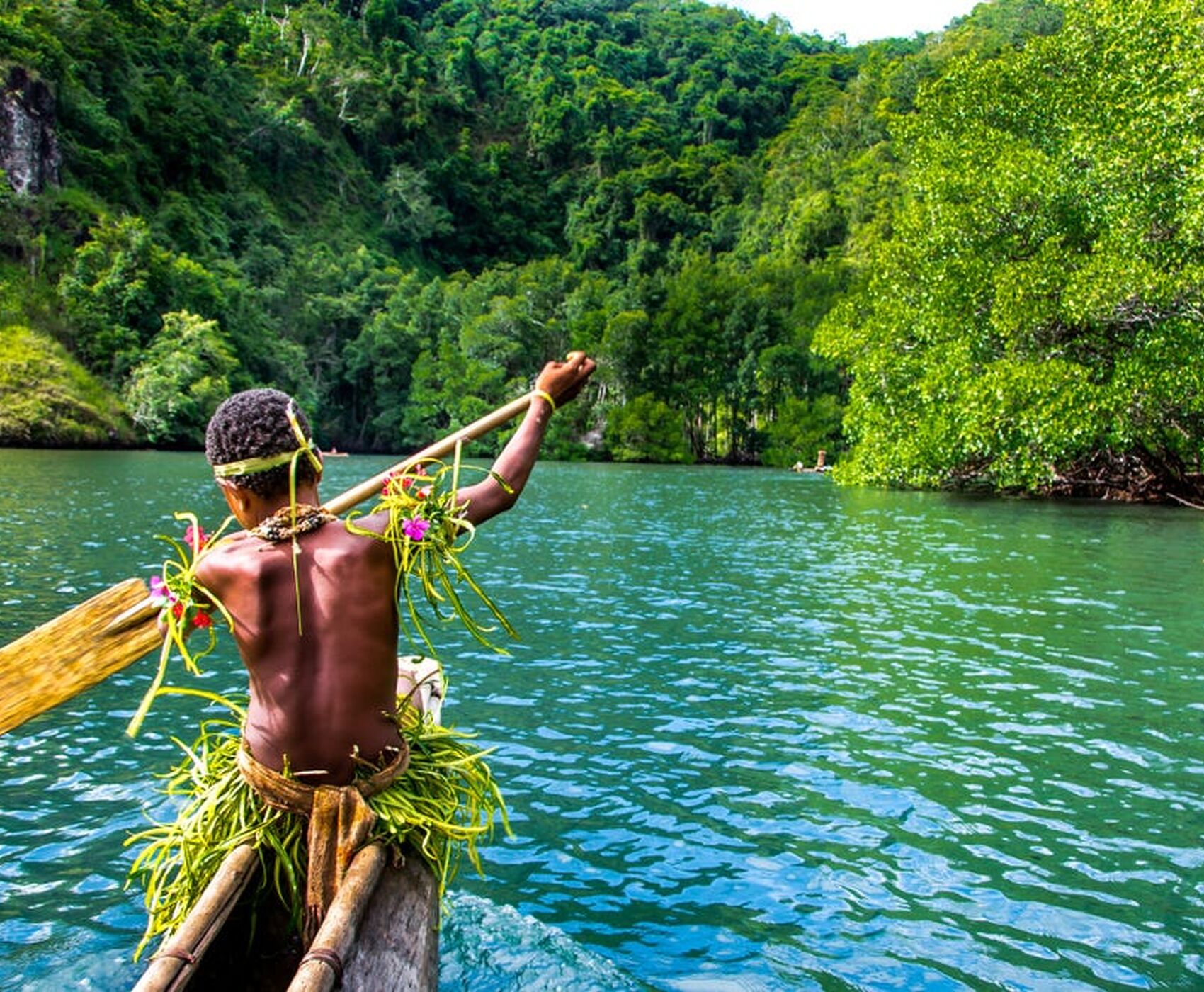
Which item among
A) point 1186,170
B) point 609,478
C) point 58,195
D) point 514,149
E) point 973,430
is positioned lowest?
point 609,478

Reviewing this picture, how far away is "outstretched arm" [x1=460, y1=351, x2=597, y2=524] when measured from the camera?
11.5ft

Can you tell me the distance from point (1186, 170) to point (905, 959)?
2396 cm

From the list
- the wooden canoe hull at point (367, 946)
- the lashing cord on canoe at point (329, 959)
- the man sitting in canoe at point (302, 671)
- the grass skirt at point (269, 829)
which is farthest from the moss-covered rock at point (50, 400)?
the lashing cord on canoe at point (329, 959)

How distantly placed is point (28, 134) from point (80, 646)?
6532cm

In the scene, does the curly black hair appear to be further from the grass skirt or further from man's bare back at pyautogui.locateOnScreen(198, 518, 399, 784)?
the grass skirt

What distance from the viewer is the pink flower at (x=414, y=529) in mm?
3205

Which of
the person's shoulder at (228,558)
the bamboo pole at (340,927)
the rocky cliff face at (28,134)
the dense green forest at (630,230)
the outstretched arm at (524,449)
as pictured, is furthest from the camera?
the rocky cliff face at (28,134)

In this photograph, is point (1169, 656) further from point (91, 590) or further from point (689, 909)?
point (91, 590)

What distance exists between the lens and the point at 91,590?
12133mm

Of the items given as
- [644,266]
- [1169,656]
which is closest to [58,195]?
[644,266]

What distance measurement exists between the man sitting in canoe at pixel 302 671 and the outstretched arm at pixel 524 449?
11cm

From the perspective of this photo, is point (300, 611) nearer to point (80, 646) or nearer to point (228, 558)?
point (228, 558)

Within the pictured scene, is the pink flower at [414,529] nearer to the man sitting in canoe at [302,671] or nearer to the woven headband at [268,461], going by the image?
the man sitting in canoe at [302,671]

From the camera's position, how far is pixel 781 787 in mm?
6406
